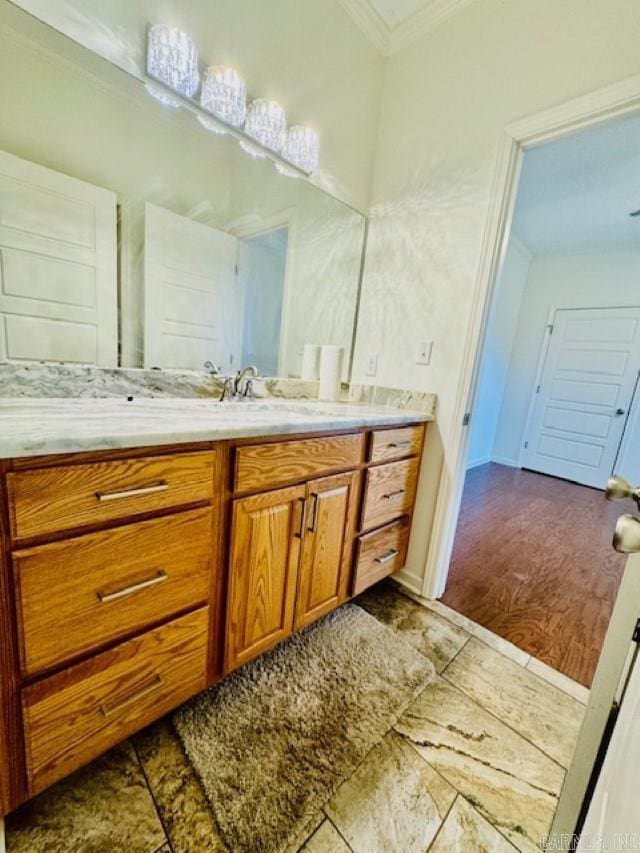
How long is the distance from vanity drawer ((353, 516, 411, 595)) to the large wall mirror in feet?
2.99

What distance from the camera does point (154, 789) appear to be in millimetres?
849

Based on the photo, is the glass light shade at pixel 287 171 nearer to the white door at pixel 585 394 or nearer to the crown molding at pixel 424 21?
the crown molding at pixel 424 21

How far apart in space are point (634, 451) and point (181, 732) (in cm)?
451

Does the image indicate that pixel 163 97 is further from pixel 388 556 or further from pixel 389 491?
pixel 388 556

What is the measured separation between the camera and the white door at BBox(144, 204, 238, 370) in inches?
48.1

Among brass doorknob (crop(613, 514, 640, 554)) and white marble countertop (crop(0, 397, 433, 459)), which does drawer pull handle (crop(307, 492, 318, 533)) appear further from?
brass doorknob (crop(613, 514, 640, 554))

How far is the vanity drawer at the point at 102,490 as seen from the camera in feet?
2.04

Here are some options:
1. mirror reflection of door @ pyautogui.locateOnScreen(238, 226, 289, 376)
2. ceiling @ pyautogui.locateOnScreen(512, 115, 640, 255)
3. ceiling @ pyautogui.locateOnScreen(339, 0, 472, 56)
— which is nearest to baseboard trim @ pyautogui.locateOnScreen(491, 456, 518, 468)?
ceiling @ pyautogui.locateOnScreen(512, 115, 640, 255)

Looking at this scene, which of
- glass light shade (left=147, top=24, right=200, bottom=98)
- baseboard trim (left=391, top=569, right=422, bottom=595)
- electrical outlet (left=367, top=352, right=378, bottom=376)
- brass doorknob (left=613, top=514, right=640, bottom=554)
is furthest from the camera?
electrical outlet (left=367, top=352, right=378, bottom=376)

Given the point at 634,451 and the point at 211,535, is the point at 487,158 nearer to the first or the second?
the point at 211,535

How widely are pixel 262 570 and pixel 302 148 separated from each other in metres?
1.69

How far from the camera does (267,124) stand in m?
1.36

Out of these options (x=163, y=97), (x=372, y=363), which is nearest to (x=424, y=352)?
(x=372, y=363)

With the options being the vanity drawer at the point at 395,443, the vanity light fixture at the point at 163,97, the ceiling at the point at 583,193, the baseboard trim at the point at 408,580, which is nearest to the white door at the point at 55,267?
the vanity light fixture at the point at 163,97
